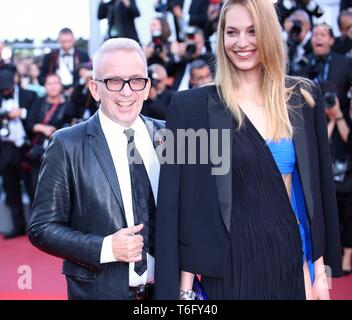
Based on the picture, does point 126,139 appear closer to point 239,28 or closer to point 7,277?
point 239,28

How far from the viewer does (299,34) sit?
5.06m

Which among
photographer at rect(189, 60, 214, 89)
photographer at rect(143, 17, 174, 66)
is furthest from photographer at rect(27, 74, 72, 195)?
photographer at rect(189, 60, 214, 89)

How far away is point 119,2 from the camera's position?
6.20 meters

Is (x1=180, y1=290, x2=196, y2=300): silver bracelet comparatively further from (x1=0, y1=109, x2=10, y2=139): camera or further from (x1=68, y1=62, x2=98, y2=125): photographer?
(x1=0, y1=109, x2=10, y2=139): camera

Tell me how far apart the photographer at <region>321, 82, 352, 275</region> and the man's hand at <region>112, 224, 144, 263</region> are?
2.69 metres

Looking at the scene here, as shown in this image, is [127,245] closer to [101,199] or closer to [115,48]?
[101,199]

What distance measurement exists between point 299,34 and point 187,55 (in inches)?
38.2

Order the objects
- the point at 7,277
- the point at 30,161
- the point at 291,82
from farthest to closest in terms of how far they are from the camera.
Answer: the point at 30,161, the point at 7,277, the point at 291,82

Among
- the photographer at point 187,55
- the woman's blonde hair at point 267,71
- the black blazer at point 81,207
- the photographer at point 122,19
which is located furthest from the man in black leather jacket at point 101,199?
the photographer at point 122,19

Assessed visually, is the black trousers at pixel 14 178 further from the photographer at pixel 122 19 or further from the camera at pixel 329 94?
the camera at pixel 329 94

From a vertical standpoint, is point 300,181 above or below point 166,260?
above

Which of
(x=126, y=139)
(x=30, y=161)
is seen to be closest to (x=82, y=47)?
(x=30, y=161)

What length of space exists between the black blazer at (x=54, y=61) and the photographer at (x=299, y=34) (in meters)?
2.26

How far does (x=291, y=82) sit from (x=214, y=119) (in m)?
0.32
